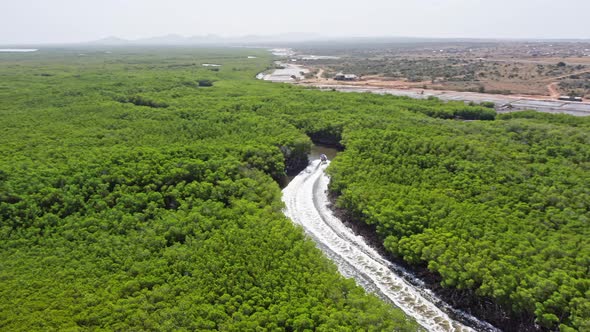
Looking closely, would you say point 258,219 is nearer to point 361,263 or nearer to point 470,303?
point 361,263

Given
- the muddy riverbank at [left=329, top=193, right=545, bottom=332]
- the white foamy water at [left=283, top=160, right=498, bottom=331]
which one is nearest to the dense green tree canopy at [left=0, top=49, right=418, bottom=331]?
the white foamy water at [left=283, top=160, right=498, bottom=331]

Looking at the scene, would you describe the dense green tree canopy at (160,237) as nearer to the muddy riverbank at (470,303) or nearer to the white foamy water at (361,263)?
the white foamy water at (361,263)

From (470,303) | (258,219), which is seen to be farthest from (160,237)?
(470,303)

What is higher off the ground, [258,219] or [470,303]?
[258,219]

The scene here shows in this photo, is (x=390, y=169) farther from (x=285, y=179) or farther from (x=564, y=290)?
(x=564, y=290)

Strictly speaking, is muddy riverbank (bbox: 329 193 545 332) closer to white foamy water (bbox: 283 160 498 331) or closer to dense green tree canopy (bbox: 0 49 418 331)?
white foamy water (bbox: 283 160 498 331)

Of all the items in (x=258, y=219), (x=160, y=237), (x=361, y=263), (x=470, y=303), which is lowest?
(x=361, y=263)


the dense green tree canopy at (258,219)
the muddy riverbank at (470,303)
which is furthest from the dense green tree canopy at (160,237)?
the muddy riverbank at (470,303)

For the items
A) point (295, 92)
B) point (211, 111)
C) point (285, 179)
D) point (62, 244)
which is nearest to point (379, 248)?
point (285, 179)

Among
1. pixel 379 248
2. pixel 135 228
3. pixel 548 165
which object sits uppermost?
pixel 548 165
